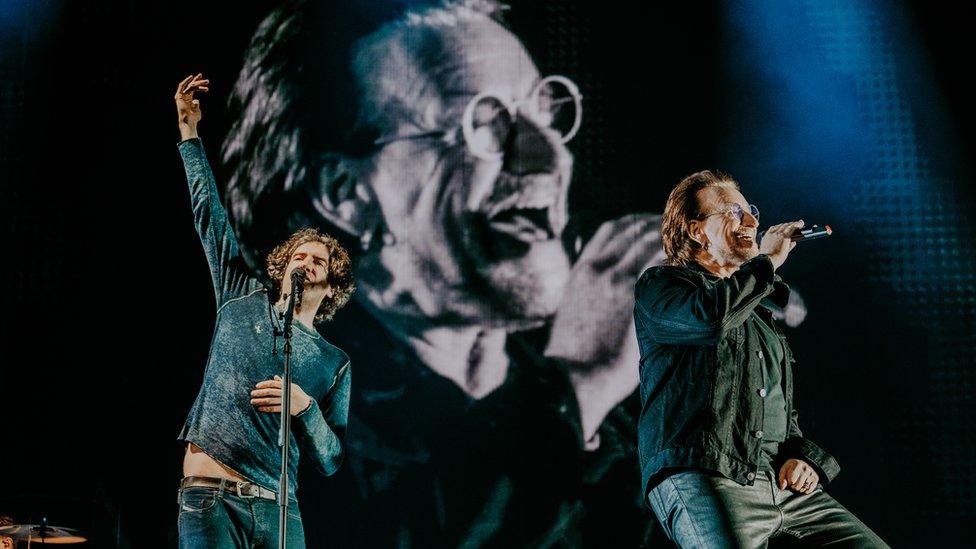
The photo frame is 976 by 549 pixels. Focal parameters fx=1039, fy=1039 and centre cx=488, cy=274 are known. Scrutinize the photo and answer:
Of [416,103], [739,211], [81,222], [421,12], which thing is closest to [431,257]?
[416,103]

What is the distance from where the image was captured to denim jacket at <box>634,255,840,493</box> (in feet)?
7.44

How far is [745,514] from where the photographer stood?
2.21 meters

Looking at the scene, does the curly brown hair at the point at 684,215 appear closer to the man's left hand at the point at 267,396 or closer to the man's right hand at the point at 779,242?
the man's right hand at the point at 779,242

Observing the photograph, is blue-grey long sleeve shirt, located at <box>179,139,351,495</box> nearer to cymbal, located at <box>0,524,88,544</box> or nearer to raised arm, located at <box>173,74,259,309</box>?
raised arm, located at <box>173,74,259,309</box>

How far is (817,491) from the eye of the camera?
240 cm

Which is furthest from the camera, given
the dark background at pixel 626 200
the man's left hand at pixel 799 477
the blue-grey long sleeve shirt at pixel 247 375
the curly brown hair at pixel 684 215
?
the dark background at pixel 626 200

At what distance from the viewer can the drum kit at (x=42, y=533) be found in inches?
178

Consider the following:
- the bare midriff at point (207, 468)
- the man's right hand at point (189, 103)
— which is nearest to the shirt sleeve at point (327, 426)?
the bare midriff at point (207, 468)

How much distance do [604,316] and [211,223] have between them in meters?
2.02

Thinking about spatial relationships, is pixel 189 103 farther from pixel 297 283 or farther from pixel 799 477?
pixel 799 477

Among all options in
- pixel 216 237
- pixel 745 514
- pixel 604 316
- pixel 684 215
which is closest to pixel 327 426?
pixel 216 237

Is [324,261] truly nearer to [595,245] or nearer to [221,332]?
[221,332]

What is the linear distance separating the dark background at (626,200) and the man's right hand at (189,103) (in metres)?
1.63

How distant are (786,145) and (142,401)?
3.13 m
